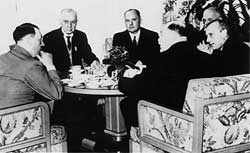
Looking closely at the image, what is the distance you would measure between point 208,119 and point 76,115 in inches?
59.5

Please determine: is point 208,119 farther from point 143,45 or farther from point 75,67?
point 143,45

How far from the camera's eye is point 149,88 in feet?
9.44

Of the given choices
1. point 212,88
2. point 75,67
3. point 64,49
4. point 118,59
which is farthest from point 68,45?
point 212,88

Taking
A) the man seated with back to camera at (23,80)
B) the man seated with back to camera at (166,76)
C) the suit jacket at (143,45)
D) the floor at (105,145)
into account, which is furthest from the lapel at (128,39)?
the man seated with back to camera at (23,80)

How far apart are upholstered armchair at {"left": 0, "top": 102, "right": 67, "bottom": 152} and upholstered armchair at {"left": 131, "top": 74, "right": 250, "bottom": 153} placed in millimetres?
646

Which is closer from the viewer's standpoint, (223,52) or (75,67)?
(75,67)

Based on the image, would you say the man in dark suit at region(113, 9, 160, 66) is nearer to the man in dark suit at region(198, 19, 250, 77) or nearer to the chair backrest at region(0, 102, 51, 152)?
the man in dark suit at region(198, 19, 250, 77)

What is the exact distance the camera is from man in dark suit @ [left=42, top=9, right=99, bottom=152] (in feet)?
9.90

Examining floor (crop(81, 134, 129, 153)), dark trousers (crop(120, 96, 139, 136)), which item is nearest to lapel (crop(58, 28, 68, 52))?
dark trousers (crop(120, 96, 139, 136))

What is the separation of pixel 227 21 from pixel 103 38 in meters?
1.23

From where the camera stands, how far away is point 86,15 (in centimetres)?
313

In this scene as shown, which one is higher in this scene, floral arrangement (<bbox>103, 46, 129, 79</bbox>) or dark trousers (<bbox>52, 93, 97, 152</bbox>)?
floral arrangement (<bbox>103, 46, 129, 79</bbox>)

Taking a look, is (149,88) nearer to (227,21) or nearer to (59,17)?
(59,17)

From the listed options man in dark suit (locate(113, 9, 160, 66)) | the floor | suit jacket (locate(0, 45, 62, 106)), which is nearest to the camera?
suit jacket (locate(0, 45, 62, 106))
